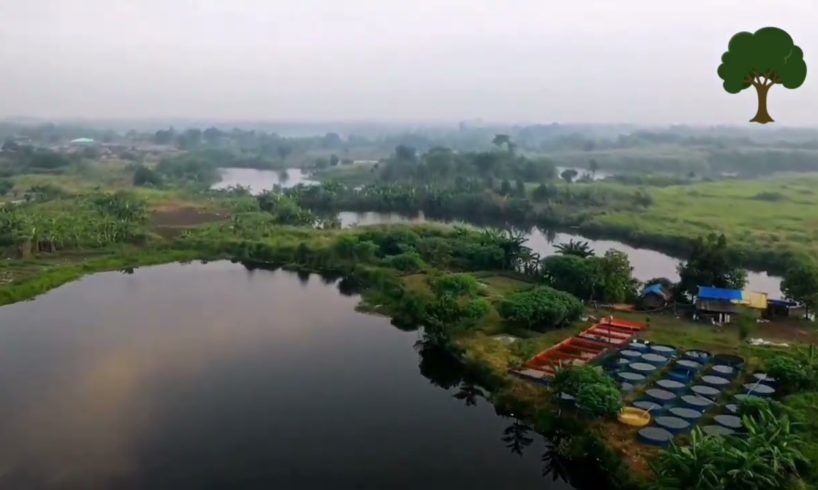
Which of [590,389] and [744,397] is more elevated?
[590,389]

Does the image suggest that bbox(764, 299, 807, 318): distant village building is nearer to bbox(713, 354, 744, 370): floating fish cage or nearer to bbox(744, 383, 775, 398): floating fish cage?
bbox(713, 354, 744, 370): floating fish cage

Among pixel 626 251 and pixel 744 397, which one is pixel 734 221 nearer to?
pixel 626 251

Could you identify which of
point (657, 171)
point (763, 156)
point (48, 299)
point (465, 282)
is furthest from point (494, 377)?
point (763, 156)

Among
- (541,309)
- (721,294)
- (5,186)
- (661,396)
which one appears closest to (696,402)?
(661,396)

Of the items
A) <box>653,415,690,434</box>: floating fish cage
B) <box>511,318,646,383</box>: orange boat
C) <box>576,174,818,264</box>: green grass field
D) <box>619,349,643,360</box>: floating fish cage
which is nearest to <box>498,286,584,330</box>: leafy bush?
<box>511,318,646,383</box>: orange boat

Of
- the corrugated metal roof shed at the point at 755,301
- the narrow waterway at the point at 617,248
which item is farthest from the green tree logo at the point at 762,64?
the narrow waterway at the point at 617,248

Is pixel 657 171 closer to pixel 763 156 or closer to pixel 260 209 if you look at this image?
pixel 763 156
